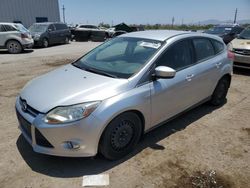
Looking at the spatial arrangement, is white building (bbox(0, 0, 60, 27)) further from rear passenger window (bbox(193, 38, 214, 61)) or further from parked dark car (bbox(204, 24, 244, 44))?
rear passenger window (bbox(193, 38, 214, 61))

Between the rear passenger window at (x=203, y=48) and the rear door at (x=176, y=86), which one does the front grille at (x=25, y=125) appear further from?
the rear passenger window at (x=203, y=48)

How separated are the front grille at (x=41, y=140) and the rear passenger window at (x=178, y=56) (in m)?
1.86

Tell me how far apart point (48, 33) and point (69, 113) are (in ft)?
52.1

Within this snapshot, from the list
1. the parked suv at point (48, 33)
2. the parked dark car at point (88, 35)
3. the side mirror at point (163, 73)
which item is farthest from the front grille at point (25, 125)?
the parked dark car at point (88, 35)

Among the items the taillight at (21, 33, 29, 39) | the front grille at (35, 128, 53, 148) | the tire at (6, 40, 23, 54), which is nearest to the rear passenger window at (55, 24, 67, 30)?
the taillight at (21, 33, 29, 39)

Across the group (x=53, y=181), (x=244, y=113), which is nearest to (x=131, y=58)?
(x=53, y=181)

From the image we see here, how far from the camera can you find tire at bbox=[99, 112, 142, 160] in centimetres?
324

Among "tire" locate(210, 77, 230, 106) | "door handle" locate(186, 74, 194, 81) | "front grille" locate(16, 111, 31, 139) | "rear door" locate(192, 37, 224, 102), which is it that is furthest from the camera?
"tire" locate(210, 77, 230, 106)

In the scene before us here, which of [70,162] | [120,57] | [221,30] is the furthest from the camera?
[221,30]

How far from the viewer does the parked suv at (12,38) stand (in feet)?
45.7

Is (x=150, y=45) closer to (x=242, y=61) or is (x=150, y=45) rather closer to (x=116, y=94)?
(x=116, y=94)

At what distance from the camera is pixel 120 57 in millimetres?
4137

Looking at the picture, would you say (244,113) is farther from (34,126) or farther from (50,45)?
(50,45)

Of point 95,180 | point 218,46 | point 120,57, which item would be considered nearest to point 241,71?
point 218,46
